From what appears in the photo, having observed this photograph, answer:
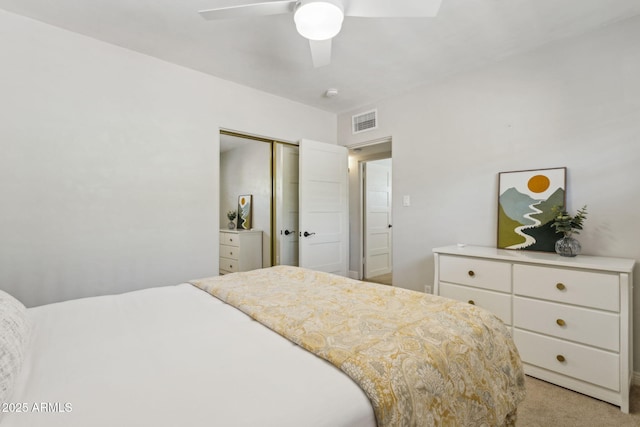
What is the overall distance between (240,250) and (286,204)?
0.79 meters

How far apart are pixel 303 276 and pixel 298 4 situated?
1551mm

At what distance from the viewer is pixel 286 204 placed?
379cm

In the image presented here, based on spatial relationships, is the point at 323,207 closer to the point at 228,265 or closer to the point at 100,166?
the point at 228,265

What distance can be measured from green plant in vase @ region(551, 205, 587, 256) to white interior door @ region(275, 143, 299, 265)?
2648 millimetres

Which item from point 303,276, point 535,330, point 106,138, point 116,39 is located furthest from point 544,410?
point 116,39

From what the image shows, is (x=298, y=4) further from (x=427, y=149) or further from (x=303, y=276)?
(x=427, y=149)

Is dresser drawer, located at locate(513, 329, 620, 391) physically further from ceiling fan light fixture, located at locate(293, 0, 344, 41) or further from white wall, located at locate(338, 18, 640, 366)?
ceiling fan light fixture, located at locate(293, 0, 344, 41)

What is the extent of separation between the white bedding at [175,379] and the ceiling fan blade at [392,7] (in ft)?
5.56

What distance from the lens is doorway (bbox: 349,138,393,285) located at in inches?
187

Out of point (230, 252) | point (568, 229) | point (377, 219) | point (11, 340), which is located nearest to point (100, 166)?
point (230, 252)

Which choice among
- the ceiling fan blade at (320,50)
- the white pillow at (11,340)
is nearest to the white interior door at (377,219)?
the ceiling fan blade at (320,50)

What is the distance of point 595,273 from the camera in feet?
6.02

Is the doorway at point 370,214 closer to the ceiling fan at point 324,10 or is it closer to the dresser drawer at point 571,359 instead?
the dresser drawer at point 571,359

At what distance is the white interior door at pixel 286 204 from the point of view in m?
3.68
